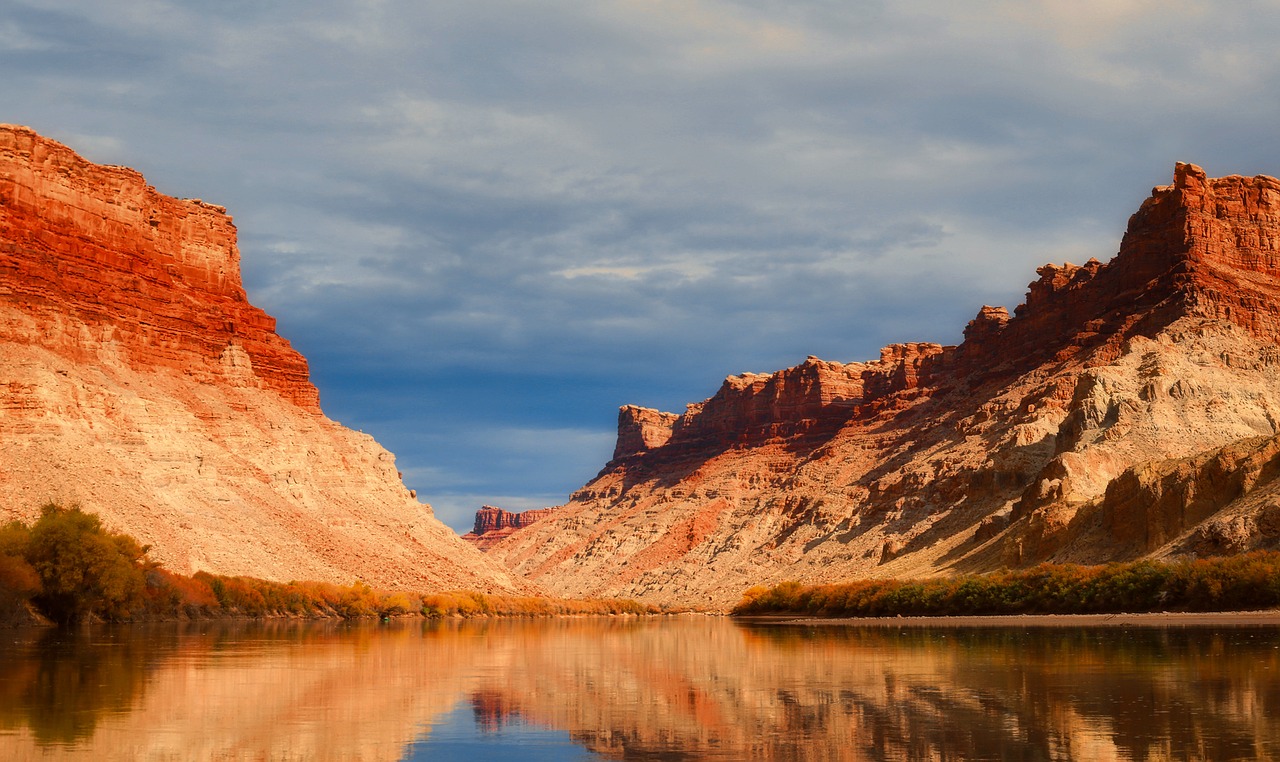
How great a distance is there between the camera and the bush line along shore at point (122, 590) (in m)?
51.4

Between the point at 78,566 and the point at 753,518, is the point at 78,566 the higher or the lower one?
the lower one

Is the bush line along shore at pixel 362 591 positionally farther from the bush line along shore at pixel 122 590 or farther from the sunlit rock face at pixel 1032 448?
the sunlit rock face at pixel 1032 448

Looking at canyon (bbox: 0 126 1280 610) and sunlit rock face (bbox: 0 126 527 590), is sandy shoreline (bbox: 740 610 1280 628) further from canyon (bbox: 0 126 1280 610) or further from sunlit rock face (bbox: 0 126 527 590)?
sunlit rock face (bbox: 0 126 527 590)

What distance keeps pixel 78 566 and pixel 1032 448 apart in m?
78.3

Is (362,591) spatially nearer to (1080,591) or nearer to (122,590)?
(122,590)

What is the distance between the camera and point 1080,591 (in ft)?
198

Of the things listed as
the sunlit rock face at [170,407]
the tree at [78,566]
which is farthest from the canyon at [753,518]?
the tree at [78,566]

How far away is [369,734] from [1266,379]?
4077 inches

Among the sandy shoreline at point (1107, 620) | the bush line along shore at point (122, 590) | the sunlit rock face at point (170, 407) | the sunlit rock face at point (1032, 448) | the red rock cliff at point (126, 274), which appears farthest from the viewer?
the red rock cliff at point (126, 274)

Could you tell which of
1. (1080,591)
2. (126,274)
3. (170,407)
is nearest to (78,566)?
(170,407)

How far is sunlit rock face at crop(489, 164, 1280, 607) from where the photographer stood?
3123 inches

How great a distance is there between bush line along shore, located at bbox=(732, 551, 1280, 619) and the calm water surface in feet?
38.9

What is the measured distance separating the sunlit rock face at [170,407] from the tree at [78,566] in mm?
15020

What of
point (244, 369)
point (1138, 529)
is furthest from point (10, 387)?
point (1138, 529)
